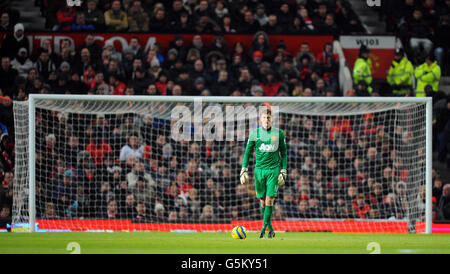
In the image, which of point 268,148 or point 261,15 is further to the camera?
point 261,15

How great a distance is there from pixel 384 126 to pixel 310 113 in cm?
202

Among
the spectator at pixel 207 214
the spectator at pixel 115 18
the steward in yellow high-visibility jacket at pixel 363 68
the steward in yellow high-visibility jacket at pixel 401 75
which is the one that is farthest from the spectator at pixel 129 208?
the steward in yellow high-visibility jacket at pixel 401 75

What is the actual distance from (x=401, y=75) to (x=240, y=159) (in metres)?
Answer: 5.13

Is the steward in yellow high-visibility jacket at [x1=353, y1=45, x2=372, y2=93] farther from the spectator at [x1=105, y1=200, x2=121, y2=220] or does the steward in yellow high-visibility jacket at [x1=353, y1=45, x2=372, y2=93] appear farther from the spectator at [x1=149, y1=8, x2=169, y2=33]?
the spectator at [x1=105, y1=200, x2=121, y2=220]

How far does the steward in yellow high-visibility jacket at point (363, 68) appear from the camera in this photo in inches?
682

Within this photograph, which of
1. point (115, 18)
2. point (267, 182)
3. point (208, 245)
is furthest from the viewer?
point (115, 18)

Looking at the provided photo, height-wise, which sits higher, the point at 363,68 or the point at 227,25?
the point at 227,25

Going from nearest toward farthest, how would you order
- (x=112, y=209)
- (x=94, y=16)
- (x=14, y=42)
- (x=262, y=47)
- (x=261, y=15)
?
(x=112, y=209), (x=14, y=42), (x=262, y=47), (x=94, y=16), (x=261, y=15)

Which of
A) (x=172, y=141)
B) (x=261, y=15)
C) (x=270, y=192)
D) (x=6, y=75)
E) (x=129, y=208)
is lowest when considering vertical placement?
(x=129, y=208)

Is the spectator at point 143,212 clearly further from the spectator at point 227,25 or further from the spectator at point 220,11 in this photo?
the spectator at point 220,11

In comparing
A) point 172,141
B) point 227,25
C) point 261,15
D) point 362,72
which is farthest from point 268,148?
point 261,15

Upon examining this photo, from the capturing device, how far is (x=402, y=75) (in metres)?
17.6

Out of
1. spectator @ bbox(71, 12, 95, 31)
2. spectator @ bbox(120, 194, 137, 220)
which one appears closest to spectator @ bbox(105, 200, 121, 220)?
spectator @ bbox(120, 194, 137, 220)

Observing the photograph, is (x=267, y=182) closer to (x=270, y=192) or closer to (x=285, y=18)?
(x=270, y=192)
